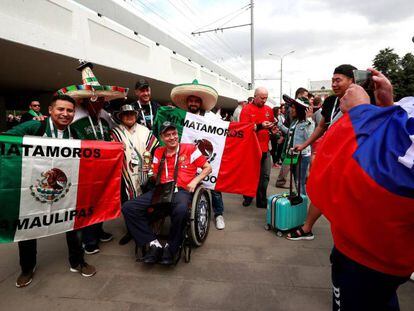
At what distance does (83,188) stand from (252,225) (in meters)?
2.12

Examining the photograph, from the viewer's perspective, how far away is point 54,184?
2230 mm

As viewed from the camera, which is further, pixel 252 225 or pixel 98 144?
pixel 252 225

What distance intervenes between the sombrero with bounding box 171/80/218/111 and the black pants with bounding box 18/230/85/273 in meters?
2.01

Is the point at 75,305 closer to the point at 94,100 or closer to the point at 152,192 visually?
the point at 152,192

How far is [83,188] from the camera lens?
241cm

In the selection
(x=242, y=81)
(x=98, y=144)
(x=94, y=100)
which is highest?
(x=242, y=81)

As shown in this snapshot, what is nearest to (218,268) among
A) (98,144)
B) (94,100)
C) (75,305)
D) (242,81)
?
(75,305)

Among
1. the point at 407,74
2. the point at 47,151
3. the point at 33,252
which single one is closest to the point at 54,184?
the point at 47,151

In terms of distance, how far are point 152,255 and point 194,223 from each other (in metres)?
0.49

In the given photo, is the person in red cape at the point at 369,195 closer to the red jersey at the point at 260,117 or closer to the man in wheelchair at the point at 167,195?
the man in wheelchair at the point at 167,195

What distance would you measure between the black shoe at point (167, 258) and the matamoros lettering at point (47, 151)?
3.48 feet

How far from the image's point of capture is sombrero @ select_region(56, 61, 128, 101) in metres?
2.46

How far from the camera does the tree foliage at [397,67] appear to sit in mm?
22953

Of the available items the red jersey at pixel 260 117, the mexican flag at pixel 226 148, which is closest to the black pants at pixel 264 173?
the red jersey at pixel 260 117
